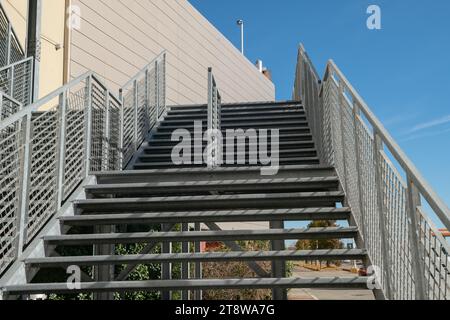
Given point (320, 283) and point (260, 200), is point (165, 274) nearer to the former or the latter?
point (260, 200)

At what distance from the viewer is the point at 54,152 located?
432cm

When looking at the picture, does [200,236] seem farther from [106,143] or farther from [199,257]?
[106,143]

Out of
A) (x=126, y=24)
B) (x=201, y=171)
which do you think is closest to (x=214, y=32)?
(x=126, y=24)

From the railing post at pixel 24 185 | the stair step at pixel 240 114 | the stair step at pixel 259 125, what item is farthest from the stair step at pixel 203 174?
the stair step at pixel 240 114

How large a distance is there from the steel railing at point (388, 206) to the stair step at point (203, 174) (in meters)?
0.23

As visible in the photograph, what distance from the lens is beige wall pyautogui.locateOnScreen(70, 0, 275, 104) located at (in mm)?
10281

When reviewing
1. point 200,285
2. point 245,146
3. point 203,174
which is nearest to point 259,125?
point 245,146

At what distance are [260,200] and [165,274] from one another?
334 centimetres

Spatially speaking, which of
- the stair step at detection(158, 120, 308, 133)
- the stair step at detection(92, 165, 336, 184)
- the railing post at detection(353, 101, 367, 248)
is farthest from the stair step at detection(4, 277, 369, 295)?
the stair step at detection(158, 120, 308, 133)

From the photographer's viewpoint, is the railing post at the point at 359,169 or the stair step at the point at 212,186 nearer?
the railing post at the point at 359,169

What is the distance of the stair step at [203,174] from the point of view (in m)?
4.49

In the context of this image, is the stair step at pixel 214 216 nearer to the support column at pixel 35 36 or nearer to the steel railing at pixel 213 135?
the steel railing at pixel 213 135

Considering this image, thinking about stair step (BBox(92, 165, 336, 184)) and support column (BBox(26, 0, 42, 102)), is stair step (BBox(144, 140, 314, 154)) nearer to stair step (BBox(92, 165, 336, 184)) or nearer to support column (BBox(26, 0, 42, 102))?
stair step (BBox(92, 165, 336, 184))

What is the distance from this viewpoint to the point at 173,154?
6234mm
